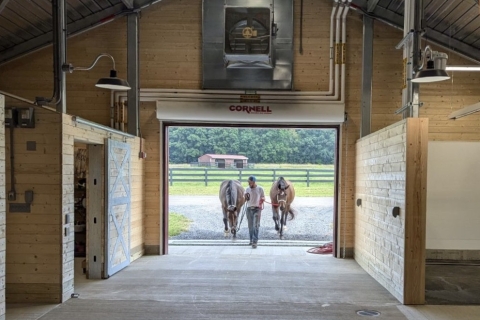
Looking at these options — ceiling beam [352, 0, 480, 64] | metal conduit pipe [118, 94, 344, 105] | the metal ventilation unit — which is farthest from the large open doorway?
ceiling beam [352, 0, 480, 64]

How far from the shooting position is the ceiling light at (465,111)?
6125 millimetres

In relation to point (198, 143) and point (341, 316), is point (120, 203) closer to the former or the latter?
point (341, 316)

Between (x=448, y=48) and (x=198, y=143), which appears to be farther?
(x=198, y=143)

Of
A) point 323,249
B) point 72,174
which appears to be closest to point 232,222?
point 323,249

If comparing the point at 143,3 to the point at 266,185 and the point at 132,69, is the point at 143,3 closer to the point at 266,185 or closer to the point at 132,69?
the point at 132,69

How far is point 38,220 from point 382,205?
488 cm

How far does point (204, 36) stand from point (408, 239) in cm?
532

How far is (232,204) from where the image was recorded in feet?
30.0

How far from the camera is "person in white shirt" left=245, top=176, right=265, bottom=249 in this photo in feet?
27.8

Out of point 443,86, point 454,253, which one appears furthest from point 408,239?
point 443,86

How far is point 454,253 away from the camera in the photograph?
23.5 ft

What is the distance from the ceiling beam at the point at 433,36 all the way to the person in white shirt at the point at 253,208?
4295 mm

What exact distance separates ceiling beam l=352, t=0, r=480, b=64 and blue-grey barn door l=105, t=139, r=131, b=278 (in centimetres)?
531

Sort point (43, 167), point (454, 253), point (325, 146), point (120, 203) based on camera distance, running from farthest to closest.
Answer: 1. point (325, 146)
2. point (454, 253)
3. point (120, 203)
4. point (43, 167)
